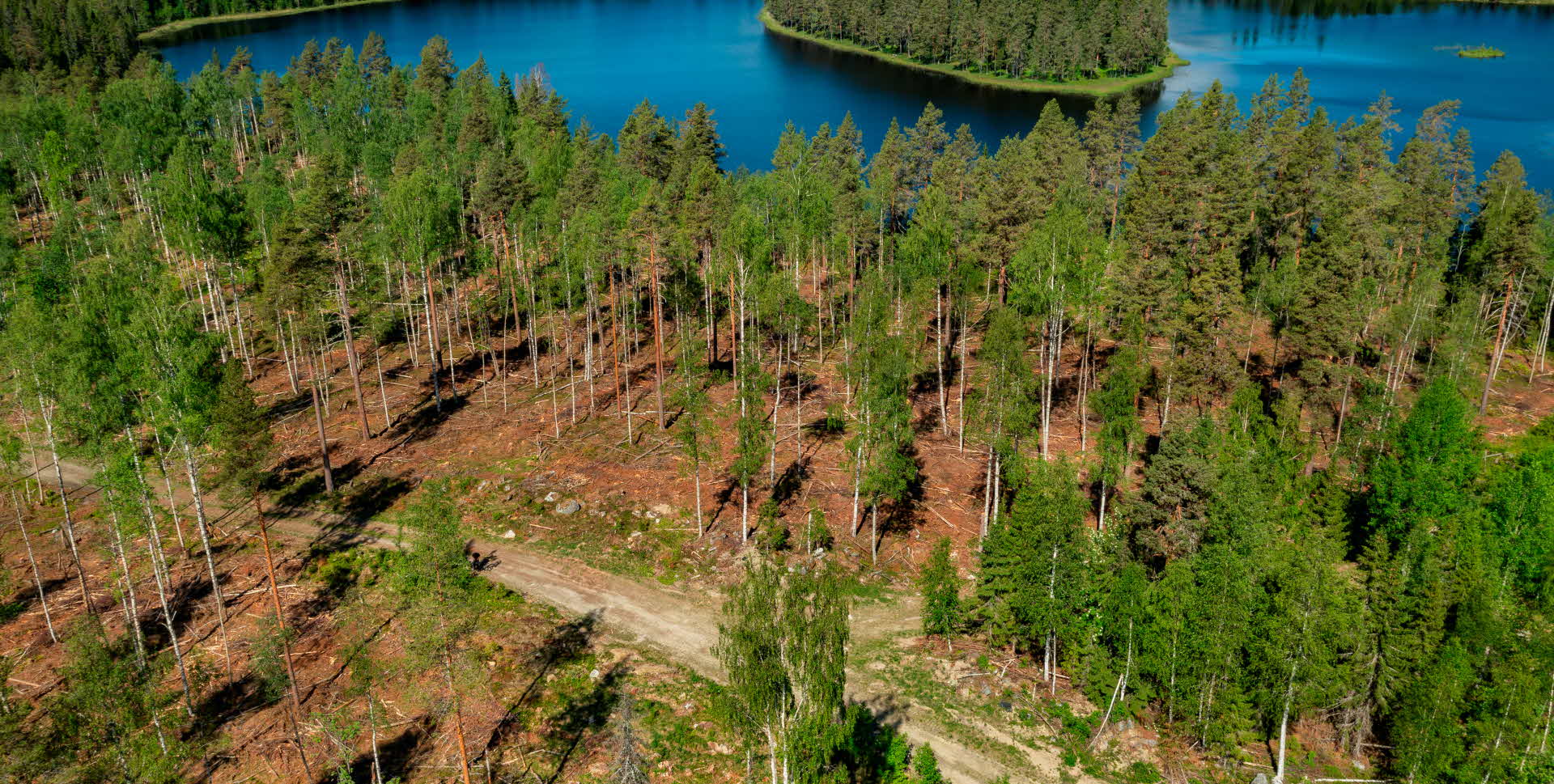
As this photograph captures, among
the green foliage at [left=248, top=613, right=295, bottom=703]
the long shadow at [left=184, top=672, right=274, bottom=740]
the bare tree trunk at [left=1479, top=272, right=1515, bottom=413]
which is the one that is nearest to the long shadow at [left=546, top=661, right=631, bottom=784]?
the green foliage at [left=248, top=613, right=295, bottom=703]

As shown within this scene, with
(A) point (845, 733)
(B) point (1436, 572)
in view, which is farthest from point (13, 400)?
(B) point (1436, 572)

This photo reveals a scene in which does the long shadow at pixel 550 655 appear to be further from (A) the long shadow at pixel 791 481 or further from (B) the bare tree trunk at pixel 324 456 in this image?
(B) the bare tree trunk at pixel 324 456

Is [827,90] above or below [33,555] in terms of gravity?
above

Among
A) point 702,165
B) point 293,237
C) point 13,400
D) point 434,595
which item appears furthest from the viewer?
point 702,165

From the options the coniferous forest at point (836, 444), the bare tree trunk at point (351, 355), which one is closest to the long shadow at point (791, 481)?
the coniferous forest at point (836, 444)

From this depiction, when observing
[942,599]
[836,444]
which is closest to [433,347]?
[836,444]

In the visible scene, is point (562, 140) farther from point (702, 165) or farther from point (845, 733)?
point (845, 733)
